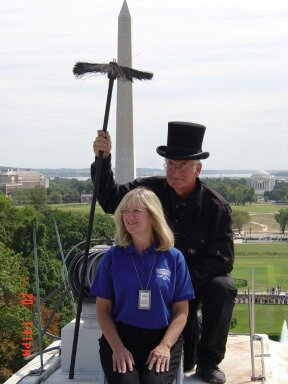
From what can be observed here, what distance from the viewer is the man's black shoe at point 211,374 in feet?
19.1

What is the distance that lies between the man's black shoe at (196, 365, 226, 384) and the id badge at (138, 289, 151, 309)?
111cm

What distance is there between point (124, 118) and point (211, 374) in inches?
1092

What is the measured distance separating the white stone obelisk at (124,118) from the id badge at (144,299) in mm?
27752

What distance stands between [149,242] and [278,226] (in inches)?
4470

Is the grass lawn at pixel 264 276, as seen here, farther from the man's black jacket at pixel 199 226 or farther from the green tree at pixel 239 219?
the man's black jacket at pixel 199 226

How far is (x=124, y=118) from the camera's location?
33.2 m

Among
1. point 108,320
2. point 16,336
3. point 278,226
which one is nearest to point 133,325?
point 108,320

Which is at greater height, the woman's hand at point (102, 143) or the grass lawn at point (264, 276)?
the woman's hand at point (102, 143)

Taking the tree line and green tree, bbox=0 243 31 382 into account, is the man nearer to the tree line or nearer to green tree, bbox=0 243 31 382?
the tree line

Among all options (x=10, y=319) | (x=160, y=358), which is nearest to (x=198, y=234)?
(x=160, y=358)

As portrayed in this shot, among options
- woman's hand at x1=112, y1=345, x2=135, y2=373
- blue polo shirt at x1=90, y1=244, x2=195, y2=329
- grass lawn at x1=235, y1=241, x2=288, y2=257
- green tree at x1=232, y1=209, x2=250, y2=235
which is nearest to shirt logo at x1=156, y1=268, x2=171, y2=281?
blue polo shirt at x1=90, y1=244, x2=195, y2=329

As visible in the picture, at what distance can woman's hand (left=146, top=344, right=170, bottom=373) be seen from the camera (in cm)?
476

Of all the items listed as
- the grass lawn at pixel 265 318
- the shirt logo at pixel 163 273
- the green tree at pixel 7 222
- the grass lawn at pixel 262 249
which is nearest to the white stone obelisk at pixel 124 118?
the green tree at pixel 7 222

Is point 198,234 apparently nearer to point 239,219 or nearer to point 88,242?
point 88,242
